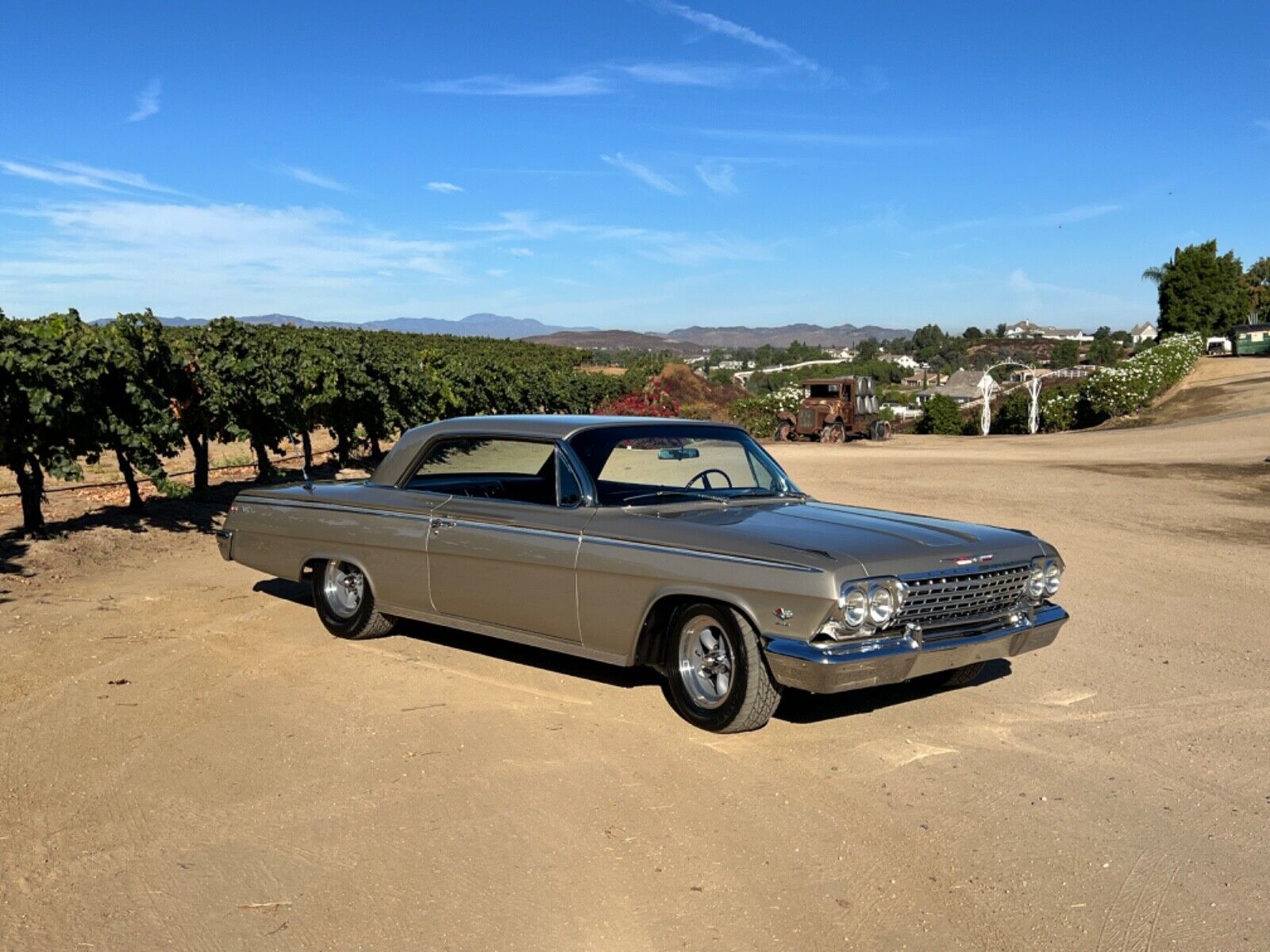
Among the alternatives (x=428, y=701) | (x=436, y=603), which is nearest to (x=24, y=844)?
(x=428, y=701)

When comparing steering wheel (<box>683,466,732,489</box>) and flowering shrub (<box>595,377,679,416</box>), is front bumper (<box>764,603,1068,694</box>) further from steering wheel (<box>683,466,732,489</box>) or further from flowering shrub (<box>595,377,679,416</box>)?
flowering shrub (<box>595,377,679,416</box>)

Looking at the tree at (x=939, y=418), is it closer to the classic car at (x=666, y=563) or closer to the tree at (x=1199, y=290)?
the tree at (x=1199, y=290)

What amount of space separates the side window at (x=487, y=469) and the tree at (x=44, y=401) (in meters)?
4.49

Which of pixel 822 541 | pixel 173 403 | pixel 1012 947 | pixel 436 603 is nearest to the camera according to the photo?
pixel 1012 947

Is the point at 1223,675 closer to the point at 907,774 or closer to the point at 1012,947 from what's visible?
the point at 907,774

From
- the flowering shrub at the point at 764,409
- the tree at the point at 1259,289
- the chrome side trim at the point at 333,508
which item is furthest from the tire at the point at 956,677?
the tree at the point at 1259,289

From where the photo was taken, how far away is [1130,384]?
44.0m

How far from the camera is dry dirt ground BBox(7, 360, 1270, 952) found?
3672 mm

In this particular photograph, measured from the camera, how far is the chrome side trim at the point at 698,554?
5004 mm

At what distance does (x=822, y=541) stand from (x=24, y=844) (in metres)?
3.32

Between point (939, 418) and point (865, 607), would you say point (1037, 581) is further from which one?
point (939, 418)

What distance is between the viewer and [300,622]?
7.77 m

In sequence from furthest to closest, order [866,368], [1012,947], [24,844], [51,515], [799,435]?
[866,368] < [799,435] < [51,515] < [24,844] < [1012,947]

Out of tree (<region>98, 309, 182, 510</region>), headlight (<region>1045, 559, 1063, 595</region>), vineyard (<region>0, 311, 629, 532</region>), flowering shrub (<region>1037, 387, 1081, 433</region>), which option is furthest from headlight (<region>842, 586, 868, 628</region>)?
flowering shrub (<region>1037, 387, 1081, 433</region>)
